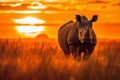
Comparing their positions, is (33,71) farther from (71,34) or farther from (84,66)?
(71,34)

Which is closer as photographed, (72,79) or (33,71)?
(72,79)

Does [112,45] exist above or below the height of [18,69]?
below

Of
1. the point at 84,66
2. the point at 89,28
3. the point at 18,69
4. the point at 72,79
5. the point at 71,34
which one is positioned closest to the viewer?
the point at 72,79

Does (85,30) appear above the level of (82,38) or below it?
above

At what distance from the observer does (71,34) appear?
1060 cm

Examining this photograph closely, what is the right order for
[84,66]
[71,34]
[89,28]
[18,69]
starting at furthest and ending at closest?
1. [71,34]
2. [89,28]
3. [84,66]
4. [18,69]

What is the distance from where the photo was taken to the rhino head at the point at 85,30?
968 cm

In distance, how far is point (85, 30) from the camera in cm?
972

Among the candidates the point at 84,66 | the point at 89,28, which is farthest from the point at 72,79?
the point at 89,28

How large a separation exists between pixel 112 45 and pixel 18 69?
18.1 ft

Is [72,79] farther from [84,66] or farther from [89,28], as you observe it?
[89,28]

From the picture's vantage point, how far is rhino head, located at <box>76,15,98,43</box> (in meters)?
9.68

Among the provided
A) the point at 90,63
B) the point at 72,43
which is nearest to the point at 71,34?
the point at 72,43

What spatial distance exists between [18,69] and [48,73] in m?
0.31
